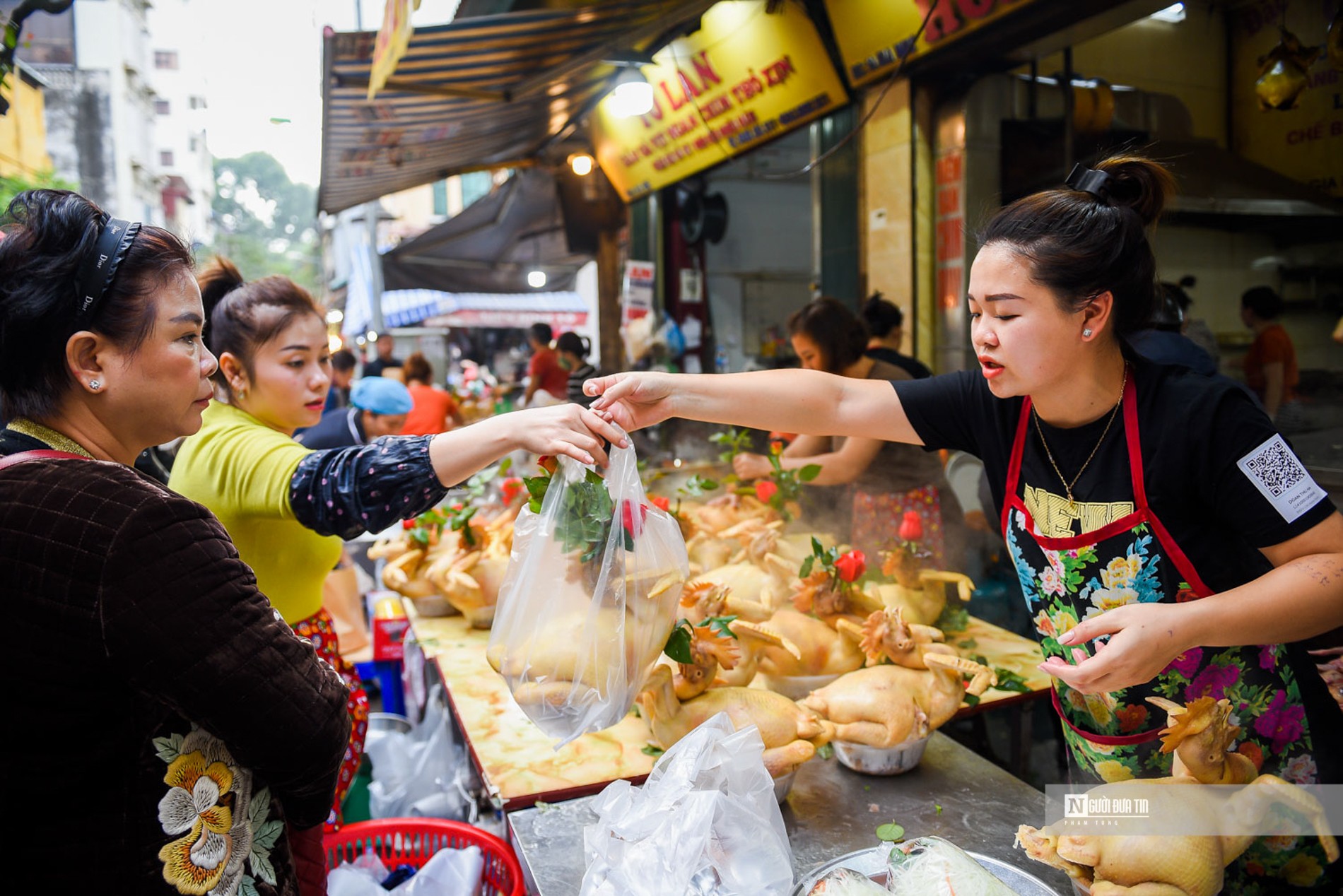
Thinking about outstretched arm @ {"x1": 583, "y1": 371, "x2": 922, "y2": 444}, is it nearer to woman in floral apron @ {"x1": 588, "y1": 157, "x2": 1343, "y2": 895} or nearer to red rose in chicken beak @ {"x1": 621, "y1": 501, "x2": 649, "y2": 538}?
red rose in chicken beak @ {"x1": 621, "y1": 501, "x2": 649, "y2": 538}

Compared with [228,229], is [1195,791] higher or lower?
lower

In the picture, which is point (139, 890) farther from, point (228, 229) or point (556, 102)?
point (228, 229)

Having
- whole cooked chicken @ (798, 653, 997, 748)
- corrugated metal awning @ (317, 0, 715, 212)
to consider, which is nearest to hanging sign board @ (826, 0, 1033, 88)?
corrugated metal awning @ (317, 0, 715, 212)

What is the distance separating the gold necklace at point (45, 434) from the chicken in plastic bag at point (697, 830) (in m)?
1.06

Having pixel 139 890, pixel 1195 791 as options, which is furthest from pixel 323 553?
pixel 1195 791

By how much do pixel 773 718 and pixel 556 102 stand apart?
18.9 feet

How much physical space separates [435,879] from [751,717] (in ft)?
2.84

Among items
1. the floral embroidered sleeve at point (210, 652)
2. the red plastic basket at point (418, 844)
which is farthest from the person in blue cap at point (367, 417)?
the floral embroidered sleeve at point (210, 652)

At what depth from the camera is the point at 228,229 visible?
7031cm

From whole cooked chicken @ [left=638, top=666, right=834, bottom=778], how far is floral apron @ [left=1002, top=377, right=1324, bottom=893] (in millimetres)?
574

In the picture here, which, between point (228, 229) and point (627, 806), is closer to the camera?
point (627, 806)

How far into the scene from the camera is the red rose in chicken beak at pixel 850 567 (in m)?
2.46

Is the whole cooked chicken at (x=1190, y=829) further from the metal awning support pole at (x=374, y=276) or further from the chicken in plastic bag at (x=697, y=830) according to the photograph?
the metal awning support pole at (x=374, y=276)

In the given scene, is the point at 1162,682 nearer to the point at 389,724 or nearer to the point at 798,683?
the point at 798,683
